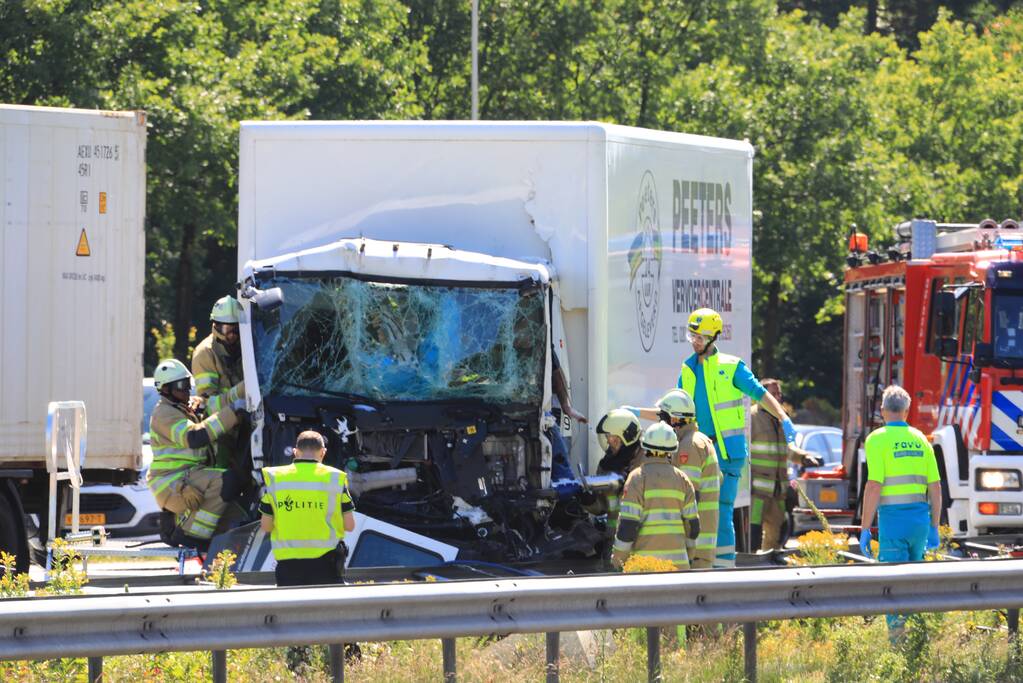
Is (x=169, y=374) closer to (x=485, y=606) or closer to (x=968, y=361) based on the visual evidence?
(x=485, y=606)

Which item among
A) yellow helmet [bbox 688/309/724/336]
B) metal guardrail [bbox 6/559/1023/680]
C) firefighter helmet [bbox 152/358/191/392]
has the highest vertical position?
yellow helmet [bbox 688/309/724/336]

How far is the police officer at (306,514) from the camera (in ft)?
28.9

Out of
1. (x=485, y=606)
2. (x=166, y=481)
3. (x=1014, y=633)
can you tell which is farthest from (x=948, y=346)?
(x=485, y=606)

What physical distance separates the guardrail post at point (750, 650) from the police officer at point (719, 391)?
3.27 m

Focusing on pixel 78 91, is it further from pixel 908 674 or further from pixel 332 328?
pixel 908 674

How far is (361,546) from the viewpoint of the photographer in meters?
10.4

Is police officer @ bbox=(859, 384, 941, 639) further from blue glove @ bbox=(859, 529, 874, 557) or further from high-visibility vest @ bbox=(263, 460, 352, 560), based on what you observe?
high-visibility vest @ bbox=(263, 460, 352, 560)

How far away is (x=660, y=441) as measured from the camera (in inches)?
380

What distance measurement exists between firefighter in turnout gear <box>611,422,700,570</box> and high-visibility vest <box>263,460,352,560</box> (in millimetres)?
1670

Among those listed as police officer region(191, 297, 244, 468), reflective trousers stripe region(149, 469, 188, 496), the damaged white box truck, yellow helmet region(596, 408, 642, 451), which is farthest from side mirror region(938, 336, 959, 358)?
reflective trousers stripe region(149, 469, 188, 496)

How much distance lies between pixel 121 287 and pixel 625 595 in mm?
5554

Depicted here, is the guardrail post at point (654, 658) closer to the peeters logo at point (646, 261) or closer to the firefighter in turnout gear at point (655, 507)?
the firefighter in turnout gear at point (655, 507)

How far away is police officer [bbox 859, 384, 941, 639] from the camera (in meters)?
9.91

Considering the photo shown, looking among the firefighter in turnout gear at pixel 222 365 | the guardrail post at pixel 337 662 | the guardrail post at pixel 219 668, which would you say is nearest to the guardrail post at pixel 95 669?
the guardrail post at pixel 219 668
